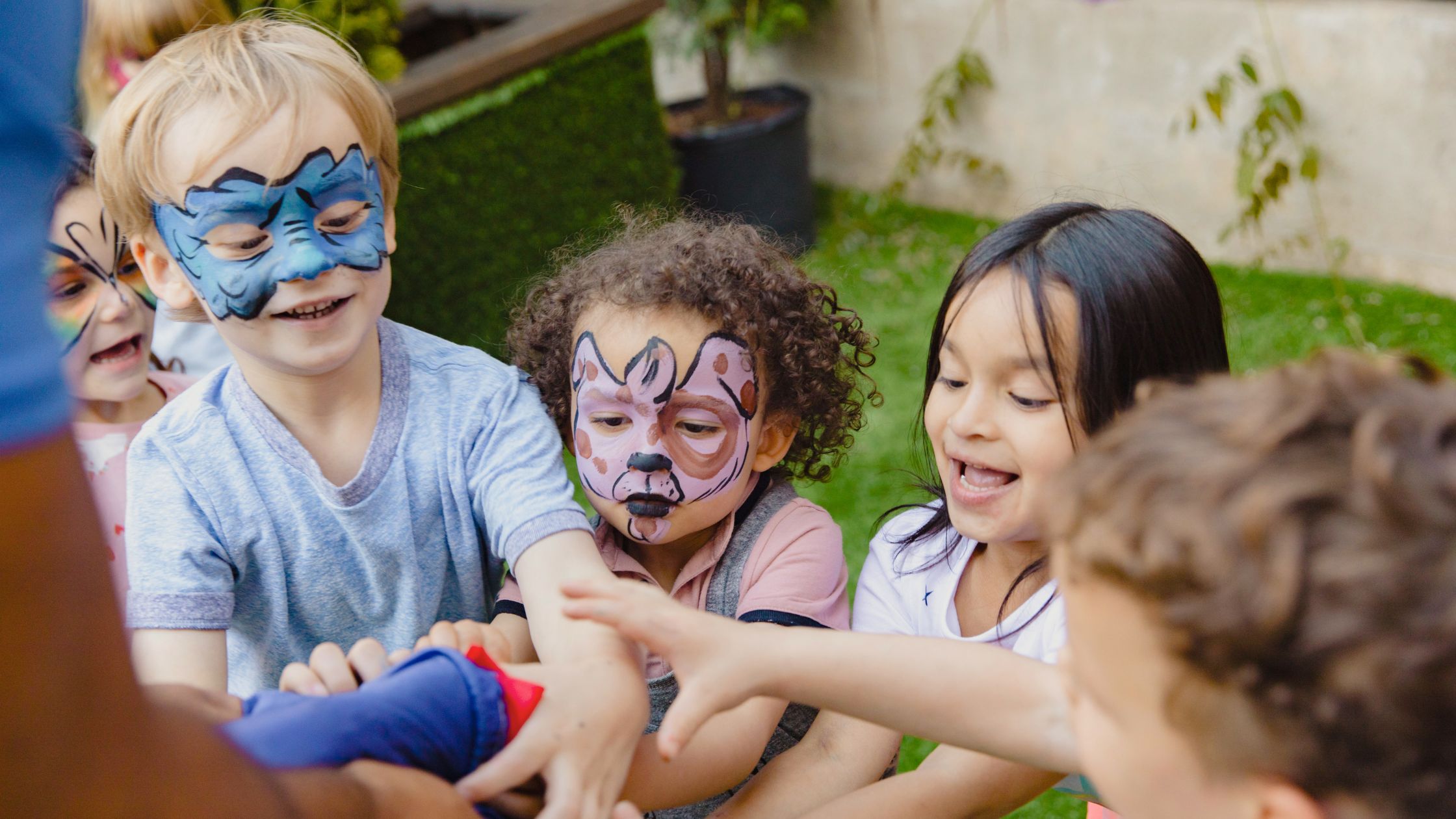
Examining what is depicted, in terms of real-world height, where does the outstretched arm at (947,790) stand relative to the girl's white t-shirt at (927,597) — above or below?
below

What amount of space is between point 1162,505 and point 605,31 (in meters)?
3.97

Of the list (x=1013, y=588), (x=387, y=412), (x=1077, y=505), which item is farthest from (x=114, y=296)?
(x=1077, y=505)

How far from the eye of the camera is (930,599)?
6.20ft

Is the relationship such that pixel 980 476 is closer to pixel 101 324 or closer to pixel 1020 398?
pixel 1020 398

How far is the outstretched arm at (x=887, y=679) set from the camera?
4.27 ft

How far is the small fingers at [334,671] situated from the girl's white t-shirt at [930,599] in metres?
0.82

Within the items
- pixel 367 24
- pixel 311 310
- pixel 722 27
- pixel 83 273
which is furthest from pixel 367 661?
pixel 722 27

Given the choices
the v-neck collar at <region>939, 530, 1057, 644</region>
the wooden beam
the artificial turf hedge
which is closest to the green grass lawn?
the artificial turf hedge

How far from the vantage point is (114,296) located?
6.98 ft

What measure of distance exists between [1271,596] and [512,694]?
76 centimetres

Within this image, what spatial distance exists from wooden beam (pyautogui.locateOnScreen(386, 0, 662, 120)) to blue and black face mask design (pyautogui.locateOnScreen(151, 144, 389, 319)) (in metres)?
2.37

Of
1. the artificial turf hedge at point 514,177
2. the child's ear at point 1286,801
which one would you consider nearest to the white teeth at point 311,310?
the child's ear at point 1286,801

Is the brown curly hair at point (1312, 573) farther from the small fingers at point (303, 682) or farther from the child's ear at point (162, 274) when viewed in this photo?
the child's ear at point (162, 274)

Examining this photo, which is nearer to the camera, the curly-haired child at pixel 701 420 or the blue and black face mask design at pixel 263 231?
the blue and black face mask design at pixel 263 231
